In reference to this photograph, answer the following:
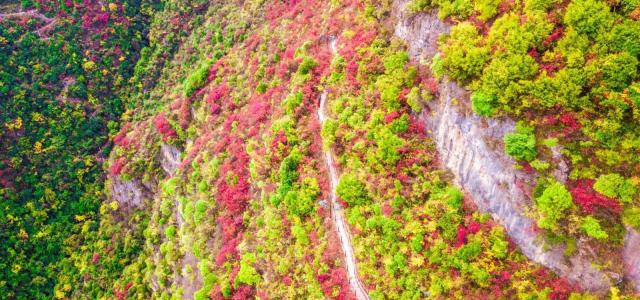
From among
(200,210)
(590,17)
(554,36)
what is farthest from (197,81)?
(590,17)

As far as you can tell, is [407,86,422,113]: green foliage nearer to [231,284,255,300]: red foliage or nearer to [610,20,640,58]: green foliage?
[610,20,640,58]: green foliage

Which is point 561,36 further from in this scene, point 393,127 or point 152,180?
point 152,180

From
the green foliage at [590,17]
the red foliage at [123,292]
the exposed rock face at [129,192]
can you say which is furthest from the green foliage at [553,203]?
the exposed rock face at [129,192]

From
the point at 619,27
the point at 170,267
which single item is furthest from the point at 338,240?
the point at 170,267

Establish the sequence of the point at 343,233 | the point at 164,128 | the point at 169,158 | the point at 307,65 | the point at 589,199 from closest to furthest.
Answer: the point at 589,199 → the point at 343,233 → the point at 307,65 → the point at 164,128 → the point at 169,158

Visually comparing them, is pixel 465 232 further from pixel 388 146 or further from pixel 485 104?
pixel 388 146
